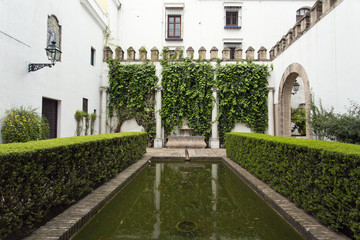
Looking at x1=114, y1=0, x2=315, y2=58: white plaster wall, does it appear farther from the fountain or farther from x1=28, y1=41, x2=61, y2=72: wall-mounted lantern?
x1=28, y1=41, x2=61, y2=72: wall-mounted lantern

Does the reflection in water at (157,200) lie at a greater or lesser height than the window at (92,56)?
lesser

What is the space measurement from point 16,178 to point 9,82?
460 cm

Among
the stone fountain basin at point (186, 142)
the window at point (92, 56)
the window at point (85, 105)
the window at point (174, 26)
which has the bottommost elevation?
the stone fountain basin at point (186, 142)

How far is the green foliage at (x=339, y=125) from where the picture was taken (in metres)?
5.39

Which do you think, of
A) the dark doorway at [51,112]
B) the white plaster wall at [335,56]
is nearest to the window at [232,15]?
the white plaster wall at [335,56]

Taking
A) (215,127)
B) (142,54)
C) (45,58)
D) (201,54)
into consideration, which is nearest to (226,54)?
(201,54)

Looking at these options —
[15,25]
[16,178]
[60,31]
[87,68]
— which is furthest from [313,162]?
[87,68]

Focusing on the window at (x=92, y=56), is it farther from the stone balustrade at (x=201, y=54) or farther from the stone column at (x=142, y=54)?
the stone column at (x=142, y=54)

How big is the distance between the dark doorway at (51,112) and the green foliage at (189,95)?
16.7ft

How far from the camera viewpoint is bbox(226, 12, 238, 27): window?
1479 centimetres

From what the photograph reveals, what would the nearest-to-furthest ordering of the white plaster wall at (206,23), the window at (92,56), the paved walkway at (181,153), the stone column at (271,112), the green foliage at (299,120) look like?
the paved walkway at (181,153), the window at (92,56), the stone column at (271,112), the green foliage at (299,120), the white plaster wall at (206,23)

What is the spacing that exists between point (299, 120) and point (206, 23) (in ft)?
28.6

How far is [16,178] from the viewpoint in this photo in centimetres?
212

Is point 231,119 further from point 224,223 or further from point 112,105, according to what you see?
point 224,223
